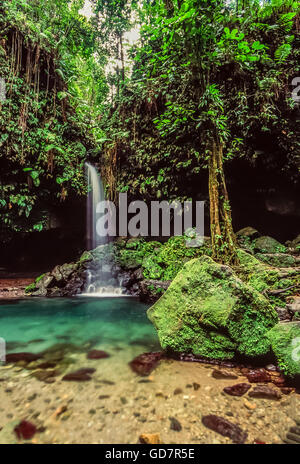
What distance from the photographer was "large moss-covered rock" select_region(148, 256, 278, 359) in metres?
2.66

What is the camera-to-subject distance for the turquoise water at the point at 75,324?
3654mm

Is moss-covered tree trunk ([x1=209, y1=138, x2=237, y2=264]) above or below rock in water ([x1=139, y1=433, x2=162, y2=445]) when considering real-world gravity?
above

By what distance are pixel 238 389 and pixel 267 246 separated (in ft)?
19.1

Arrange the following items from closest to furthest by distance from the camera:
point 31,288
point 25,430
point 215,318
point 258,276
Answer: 1. point 25,430
2. point 215,318
3. point 258,276
4. point 31,288

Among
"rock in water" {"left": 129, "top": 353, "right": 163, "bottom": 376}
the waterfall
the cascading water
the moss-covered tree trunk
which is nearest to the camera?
"rock in water" {"left": 129, "top": 353, "right": 163, "bottom": 376}

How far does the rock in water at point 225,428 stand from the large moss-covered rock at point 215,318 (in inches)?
38.1

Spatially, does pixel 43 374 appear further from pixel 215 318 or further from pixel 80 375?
pixel 215 318

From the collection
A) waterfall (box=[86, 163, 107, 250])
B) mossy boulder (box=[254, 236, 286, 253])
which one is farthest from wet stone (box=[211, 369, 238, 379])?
waterfall (box=[86, 163, 107, 250])

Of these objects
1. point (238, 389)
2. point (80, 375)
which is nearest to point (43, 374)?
point (80, 375)

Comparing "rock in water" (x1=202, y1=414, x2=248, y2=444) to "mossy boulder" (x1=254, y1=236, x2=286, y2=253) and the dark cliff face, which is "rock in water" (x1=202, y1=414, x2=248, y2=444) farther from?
the dark cliff face

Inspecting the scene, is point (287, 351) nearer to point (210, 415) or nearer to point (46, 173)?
point (210, 415)

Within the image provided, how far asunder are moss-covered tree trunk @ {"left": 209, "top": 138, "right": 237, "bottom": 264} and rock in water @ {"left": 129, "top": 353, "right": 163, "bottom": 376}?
194cm

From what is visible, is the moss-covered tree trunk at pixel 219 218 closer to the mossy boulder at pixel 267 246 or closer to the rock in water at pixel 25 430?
the rock in water at pixel 25 430

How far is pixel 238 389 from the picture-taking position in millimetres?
2172
